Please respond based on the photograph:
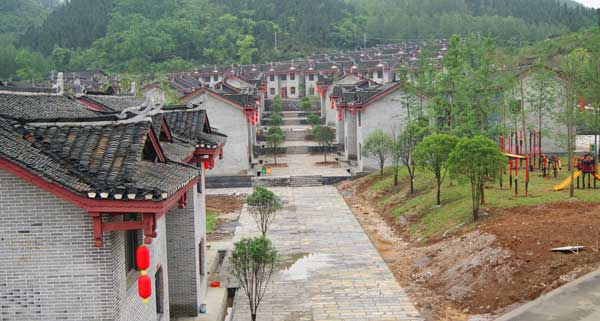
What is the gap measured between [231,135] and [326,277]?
21006 mm

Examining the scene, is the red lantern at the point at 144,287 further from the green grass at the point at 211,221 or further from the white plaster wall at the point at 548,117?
the white plaster wall at the point at 548,117

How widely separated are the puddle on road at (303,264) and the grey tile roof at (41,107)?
8.44 meters

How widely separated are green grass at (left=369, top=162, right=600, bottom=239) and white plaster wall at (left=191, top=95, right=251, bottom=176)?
10.7 m

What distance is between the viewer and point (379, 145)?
3384cm

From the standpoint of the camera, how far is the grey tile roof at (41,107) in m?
9.23

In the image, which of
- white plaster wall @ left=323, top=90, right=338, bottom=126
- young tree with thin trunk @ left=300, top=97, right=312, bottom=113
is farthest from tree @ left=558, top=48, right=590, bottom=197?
young tree with thin trunk @ left=300, top=97, right=312, bottom=113

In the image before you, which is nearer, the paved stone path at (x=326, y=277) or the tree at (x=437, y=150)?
the paved stone path at (x=326, y=277)

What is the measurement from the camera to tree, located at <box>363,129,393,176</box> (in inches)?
1324

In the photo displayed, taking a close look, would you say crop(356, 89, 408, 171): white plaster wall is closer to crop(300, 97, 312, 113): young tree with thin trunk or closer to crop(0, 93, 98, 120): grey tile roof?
crop(0, 93, 98, 120): grey tile roof

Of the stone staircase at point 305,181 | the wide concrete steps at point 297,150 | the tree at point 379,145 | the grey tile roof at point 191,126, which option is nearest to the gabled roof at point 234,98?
the stone staircase at point 305,181

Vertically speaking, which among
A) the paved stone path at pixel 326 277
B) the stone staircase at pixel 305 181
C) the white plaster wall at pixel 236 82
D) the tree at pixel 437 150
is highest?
the white plaster wall at pixel 236 82

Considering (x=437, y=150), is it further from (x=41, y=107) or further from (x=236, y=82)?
(x=236, y=82)

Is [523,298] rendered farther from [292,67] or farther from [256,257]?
[292,67]

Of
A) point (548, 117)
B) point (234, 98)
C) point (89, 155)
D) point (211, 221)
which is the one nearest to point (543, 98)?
point (548, 117)
